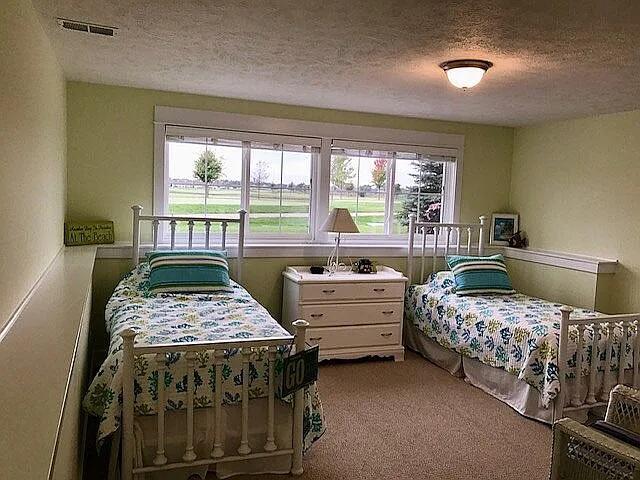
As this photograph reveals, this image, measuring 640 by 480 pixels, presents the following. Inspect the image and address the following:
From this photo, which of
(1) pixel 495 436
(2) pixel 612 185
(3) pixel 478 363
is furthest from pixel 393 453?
(2) pixel 612 185

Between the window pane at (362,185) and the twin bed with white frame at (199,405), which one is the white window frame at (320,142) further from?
the twin bed with white frame at (199,405)

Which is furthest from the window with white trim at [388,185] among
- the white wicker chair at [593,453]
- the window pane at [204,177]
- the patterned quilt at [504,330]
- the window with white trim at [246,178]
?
the white wicker chair at [593,453]

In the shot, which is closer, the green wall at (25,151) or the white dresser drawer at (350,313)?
the green wall at (25,151)

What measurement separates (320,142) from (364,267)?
1125mm

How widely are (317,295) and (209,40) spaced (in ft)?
6.90

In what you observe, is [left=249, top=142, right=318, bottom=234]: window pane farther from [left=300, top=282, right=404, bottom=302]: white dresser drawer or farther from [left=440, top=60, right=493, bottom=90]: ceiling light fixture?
[left=440, top=60, right=493, bottom=90]: ceiling light fixture

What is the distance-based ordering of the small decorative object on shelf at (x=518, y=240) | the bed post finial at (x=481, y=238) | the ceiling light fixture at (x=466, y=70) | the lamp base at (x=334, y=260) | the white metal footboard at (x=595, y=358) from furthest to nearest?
the small decorative object on shelf at (x=518, y=240)
the bed post finial at (x=481, y=238)
the lamp base at (x=334, y=260)
the white metal footboard at (x=595, y=358)
the ceiling light fixture at (x=466, y=70)

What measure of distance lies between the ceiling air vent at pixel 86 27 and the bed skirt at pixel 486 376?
120 inches

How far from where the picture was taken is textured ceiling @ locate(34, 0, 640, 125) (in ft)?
6.95

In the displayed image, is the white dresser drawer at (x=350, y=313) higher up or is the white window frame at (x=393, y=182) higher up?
the white window frame at (x=393, y=182)

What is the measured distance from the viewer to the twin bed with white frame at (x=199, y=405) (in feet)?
7.55

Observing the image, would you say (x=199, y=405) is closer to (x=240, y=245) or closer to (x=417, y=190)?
(x=240, y=245)

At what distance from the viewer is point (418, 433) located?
305 cm

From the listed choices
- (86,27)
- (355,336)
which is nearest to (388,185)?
(355,336)
